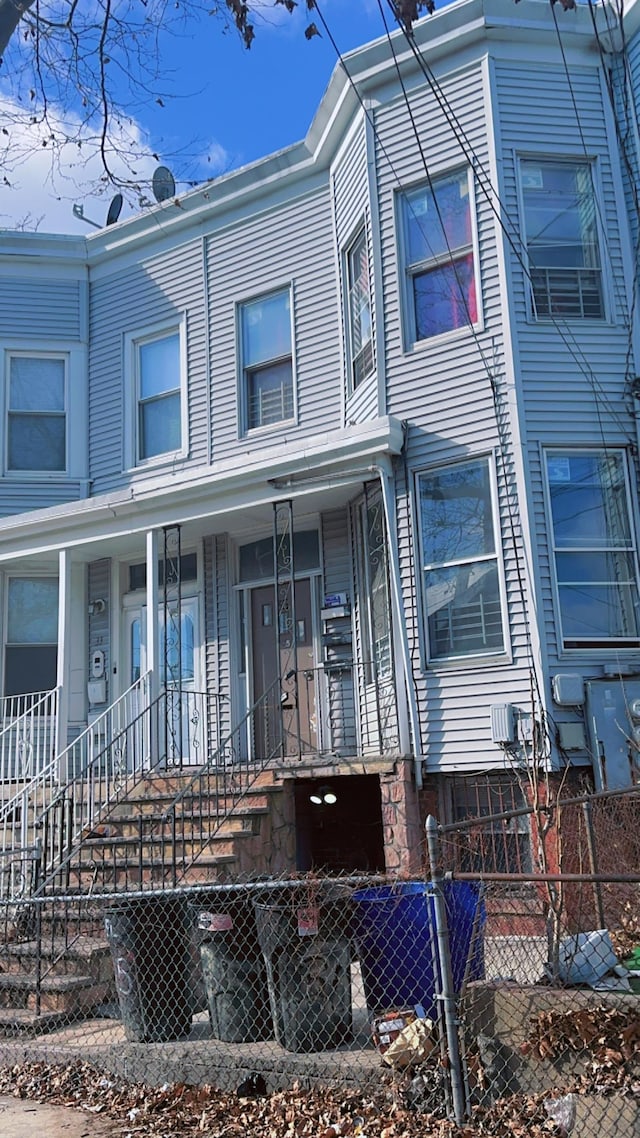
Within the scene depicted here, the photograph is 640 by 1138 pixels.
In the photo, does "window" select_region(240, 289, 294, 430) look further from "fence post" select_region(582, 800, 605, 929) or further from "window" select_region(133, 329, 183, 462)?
"fence post" select_region(582, 800, 605, 929)

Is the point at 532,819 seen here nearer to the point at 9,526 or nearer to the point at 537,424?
the point at 537,424

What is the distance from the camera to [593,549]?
10.1 metres

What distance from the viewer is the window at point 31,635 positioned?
1383cm

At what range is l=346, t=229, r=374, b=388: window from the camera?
1184cm

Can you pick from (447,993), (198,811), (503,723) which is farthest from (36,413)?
(447,993)

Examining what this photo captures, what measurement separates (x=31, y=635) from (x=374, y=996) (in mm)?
9432

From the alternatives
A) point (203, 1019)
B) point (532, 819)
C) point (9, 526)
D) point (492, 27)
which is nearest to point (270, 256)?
point (492, 27)


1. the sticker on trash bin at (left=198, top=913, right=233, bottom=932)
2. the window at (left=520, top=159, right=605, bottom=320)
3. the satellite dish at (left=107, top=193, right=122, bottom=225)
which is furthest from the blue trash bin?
the satellite dish at (left=107, top=193, right=122, bottom=225)

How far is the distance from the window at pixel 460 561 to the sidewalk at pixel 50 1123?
18.7 feet

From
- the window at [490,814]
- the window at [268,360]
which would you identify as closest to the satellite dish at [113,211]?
the window at [268,360]

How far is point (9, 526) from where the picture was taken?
1280 centimetres

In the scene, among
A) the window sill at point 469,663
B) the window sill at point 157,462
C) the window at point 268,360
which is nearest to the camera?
the window sill at point 469,663

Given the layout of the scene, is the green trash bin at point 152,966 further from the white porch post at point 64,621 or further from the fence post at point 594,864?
the white porch post at point 64,621

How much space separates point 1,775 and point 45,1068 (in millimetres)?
5478
